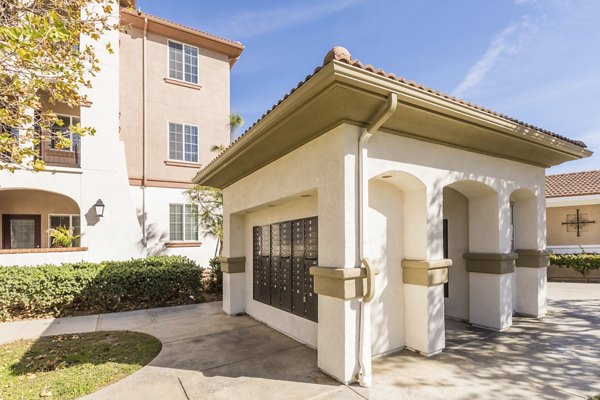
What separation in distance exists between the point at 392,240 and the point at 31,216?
14.1 metres

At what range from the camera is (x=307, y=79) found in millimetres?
4191

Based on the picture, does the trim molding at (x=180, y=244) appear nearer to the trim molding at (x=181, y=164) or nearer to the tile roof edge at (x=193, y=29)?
the trim molding at (x=181, y=164)

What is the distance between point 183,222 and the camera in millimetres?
14211

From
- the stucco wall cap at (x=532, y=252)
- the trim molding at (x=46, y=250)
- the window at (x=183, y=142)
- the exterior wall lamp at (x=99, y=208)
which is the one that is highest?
the window at (x=183, y=142)

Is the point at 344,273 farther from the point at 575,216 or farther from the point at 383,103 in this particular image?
the point at 575,216

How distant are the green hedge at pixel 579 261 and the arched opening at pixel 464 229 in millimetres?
10342

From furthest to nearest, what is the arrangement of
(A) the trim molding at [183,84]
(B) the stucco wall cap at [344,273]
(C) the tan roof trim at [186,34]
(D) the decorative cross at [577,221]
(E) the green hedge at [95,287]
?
(D) the decorative cross at [577,221] < (A) the trim molding at [183,84] < (C) the tan roof trim at [186,34] < (E) the green hedge at [95,287] < (B) the stucco wall cap at [344,273]

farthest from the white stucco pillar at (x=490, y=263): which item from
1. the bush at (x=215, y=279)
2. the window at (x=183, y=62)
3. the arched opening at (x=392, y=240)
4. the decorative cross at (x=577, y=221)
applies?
the window at (x=183, y=62)

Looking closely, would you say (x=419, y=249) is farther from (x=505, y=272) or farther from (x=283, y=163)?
(x=283, y=163)

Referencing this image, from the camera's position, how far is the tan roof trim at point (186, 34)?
13555 millimetres

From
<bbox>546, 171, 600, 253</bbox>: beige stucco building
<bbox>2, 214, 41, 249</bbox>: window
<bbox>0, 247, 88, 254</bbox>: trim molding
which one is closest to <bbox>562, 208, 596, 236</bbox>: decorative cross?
<bbox>546, 171, 600, 253</bbox>: beige stucco building

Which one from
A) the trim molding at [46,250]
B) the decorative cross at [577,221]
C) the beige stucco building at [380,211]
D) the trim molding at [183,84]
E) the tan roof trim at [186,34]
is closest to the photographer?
the beige stucco building at [380,211]

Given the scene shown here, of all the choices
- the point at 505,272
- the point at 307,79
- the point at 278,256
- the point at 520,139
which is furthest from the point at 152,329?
the point at 520,139

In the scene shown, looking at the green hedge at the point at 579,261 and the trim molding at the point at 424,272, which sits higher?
the trim molding at the point at 424,272
